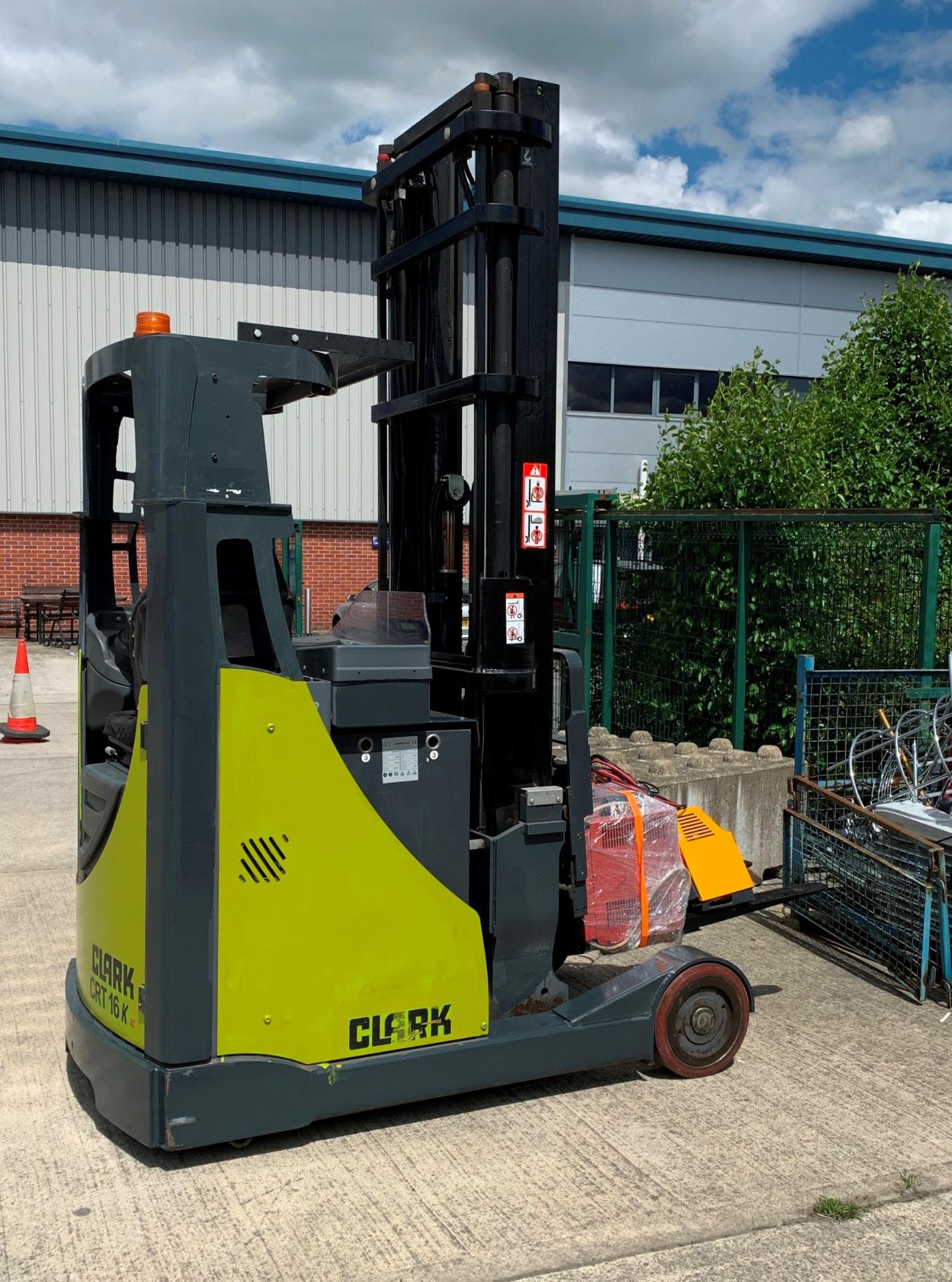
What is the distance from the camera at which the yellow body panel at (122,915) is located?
3748 mm

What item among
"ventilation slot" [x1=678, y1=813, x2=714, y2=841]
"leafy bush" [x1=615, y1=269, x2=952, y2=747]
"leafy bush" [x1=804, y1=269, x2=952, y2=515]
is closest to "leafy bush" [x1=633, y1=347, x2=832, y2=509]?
"leafy bush" [x1=615, y1=269, x2=952, y2=747]

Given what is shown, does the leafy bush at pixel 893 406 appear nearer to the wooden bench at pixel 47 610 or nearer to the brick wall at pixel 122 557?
the brick wall at pixel 122 557

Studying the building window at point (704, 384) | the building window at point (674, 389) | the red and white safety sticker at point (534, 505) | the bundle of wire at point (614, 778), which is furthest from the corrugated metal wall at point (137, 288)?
the red and white safety sticker at point (534, 505)

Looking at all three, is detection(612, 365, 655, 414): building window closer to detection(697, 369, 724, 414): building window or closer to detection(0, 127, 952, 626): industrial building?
detection(0, 127, 952, 626): industrial building

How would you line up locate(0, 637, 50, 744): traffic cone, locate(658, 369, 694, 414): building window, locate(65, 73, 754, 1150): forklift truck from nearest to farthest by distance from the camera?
locate(65, 73, 754, 1150): forklift truck < locate(0, 637, 50, 744): traffic cone < locate(658, 369, 694, 414): building window

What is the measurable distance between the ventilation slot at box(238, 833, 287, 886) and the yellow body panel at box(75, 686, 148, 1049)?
1.03 feet

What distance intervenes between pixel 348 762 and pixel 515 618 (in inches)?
32.6

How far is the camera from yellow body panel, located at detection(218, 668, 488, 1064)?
3.68 metres

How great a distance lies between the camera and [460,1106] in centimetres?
427

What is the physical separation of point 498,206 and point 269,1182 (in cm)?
320

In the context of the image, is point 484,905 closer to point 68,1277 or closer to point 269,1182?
point 269,1182

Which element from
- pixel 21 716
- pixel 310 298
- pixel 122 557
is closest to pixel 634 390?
pixel 310 298

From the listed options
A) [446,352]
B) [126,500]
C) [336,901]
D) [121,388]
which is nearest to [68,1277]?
[336,901]

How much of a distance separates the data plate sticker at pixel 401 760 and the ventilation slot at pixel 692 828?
1.34 meters
